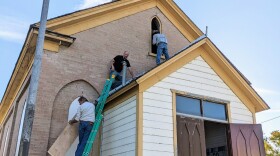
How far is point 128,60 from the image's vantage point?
528 inches

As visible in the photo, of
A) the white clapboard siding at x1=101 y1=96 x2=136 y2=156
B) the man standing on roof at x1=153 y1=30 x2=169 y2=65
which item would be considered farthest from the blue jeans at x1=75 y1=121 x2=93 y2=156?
the man standing on roof at x1=153 y1=30 x2=169 y2=65

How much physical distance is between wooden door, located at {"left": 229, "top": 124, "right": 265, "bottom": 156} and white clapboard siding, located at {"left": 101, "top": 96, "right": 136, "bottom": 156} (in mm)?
3214

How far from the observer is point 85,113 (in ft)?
32.8

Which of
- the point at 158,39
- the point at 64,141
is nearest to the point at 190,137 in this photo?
the point at 64,141

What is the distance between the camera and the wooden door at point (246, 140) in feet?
32.3

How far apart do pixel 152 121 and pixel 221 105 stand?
2.78 meters

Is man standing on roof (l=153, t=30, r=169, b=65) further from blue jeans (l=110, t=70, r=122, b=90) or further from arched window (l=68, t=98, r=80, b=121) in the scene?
arched window (l=68, t=98, r=80, b=121)

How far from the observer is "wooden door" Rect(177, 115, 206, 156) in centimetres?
900

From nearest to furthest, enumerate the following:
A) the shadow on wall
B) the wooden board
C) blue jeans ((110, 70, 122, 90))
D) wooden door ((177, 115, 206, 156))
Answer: wooden door ((177, 115, 206, 156)) → the wooden board → the shadow on wall → blue jeans ((110, 70, 122, 90))

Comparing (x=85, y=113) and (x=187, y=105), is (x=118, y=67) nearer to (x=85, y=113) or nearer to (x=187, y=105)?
(x=85, y=113)

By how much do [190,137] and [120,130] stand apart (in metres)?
2.03

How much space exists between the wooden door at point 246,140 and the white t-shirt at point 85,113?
14.2ft

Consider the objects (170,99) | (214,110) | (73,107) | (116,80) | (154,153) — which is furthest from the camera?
(116,80)

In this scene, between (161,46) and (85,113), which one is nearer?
(85,113)
